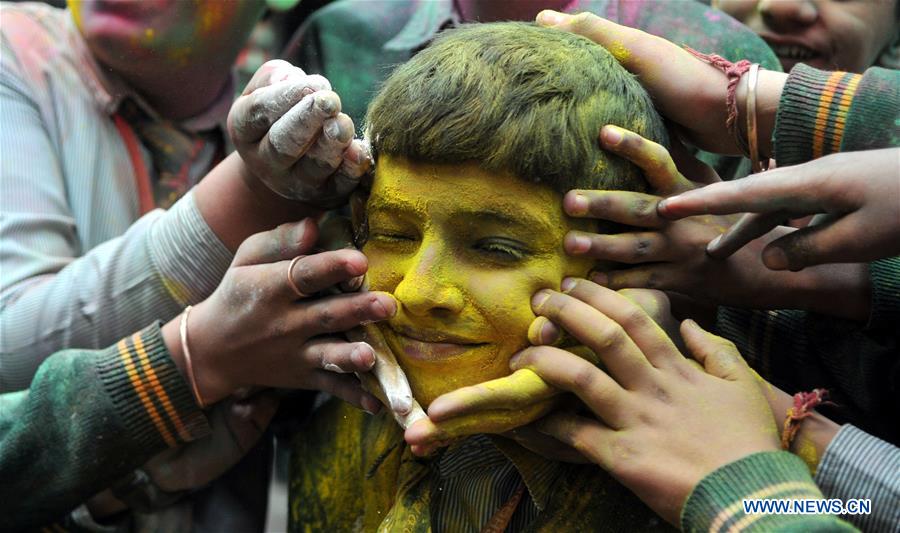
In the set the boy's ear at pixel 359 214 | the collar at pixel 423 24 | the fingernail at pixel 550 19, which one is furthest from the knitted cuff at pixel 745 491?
the collar at pixel 423 24

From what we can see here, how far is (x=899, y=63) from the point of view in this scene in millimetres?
2158

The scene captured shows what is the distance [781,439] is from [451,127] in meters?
0.59

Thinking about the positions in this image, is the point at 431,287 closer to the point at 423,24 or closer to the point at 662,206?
the point at 662,206

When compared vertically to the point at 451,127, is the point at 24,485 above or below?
below

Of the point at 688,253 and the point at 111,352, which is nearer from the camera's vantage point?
the point at 688,253

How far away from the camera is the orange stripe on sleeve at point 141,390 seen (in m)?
1.69

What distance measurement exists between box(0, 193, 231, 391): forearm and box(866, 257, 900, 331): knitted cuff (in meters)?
1.13

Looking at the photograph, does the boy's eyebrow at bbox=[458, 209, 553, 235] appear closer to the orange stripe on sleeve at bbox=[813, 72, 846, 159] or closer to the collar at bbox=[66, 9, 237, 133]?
the orange stripe on sleeve at bbox=[813, 72, 846, 159]

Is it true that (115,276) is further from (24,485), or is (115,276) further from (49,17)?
(49,17)

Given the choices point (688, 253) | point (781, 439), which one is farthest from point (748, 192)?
point (781, 439)

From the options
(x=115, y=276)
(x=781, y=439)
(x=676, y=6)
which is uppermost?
(x=676, y=6)

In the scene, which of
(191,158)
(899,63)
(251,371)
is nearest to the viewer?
(251,371)

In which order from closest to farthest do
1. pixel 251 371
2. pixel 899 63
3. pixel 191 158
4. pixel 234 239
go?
pixel 251 371 → pixel 234 239 → pixel 899 63 → pixel 191 158

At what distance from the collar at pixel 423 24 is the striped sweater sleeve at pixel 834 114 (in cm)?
82
